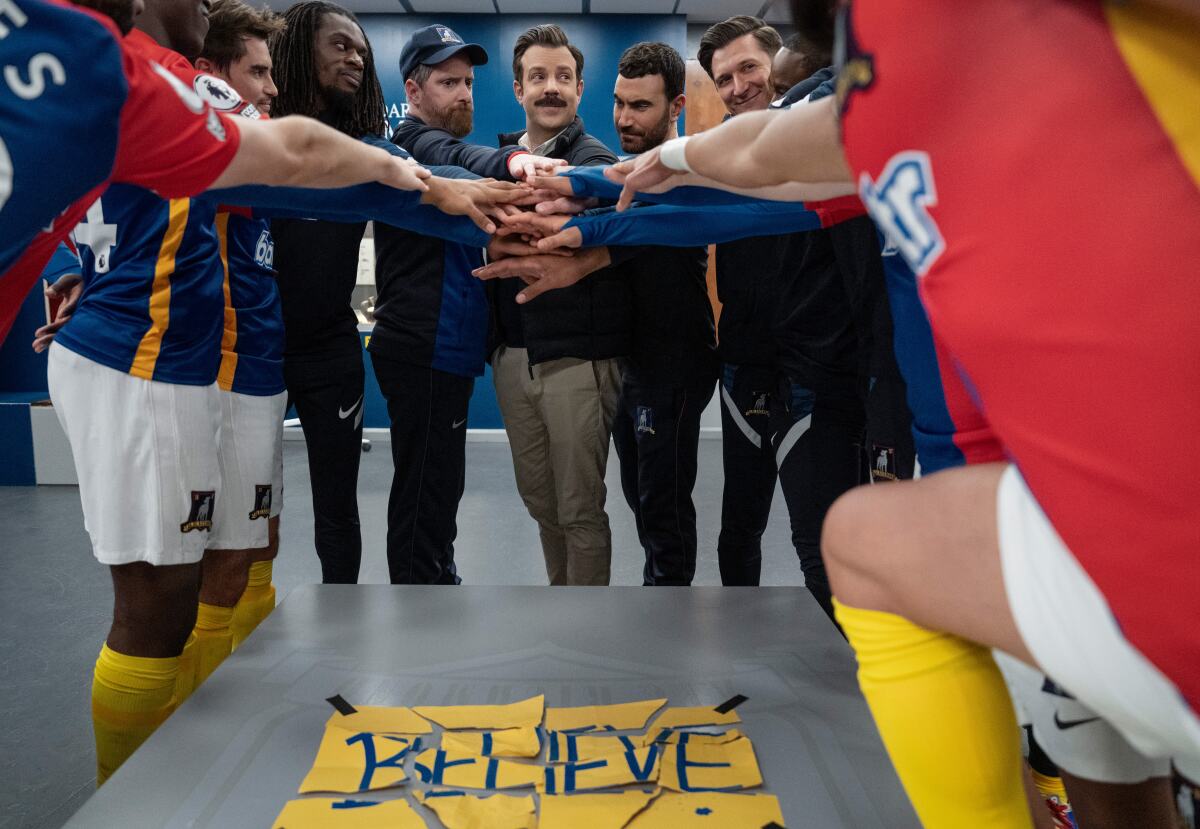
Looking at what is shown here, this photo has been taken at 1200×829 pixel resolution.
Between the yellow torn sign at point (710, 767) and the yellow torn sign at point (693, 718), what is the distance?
58 millimetres

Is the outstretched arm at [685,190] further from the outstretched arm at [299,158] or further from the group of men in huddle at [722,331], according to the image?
the outstretched arm at [299,158]

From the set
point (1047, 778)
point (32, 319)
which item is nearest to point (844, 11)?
point (1047, 778)

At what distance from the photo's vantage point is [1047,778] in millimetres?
1571

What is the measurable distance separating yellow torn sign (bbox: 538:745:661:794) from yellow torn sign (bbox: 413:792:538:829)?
48mm

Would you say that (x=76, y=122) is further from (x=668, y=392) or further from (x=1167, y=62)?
(x=668, y=392)

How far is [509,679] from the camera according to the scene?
1489 millimetres

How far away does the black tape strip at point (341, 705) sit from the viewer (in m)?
1.38

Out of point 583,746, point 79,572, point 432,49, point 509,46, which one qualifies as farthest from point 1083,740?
point 509,46

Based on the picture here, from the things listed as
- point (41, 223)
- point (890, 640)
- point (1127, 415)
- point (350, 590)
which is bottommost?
point (350, 590)

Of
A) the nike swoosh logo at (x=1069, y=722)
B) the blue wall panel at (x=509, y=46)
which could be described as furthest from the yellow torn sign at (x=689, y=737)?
the blue wall panel at (x=509, y=46)

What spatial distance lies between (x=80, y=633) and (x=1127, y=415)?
283 centimetres

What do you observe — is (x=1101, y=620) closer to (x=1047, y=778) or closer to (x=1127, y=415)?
(x=1127, y=415)

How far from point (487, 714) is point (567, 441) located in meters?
1.04

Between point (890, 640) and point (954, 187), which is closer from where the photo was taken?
point (954, 187)
